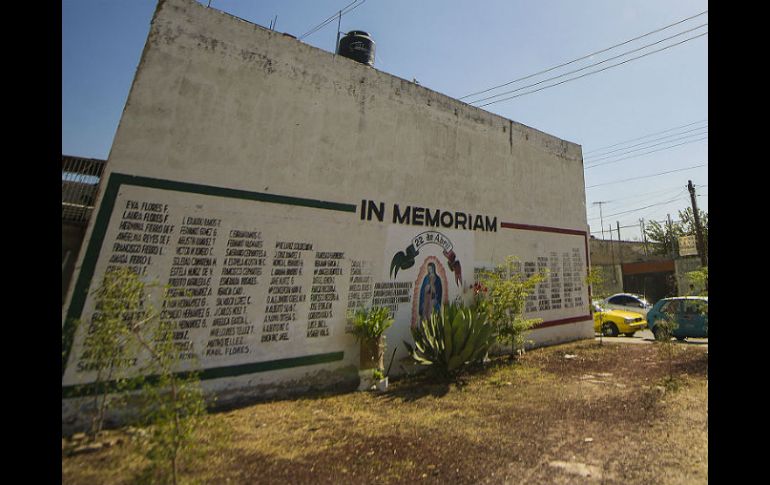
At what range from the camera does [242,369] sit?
16.0ft

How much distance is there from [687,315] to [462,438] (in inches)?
414

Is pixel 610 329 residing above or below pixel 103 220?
below

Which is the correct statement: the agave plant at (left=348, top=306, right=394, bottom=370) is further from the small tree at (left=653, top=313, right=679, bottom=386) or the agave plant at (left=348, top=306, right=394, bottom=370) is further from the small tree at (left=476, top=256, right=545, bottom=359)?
the small tree at (left=653, top=313, right=679, bottom=386)

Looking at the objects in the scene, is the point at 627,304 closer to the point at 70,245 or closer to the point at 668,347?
the point at 668,347

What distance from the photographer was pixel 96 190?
4309 millimetres

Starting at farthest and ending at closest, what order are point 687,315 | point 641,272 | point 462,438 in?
point 641,272 < point 687,315 < point 462,438

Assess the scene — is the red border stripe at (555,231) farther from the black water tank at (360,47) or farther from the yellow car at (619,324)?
the black water tank at (360,47)

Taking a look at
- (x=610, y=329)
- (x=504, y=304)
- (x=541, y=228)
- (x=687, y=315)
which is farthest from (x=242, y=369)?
(x=610, y=329)

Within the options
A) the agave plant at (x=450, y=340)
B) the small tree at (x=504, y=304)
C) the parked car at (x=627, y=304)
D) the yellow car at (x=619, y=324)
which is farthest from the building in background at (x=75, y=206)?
the parked car at (x=627, y=304)

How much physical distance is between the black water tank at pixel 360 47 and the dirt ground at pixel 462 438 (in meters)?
7.32

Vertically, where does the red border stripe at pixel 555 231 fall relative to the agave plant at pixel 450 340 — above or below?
above

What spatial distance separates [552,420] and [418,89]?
6.80 meters

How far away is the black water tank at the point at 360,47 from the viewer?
7902 millimetres
